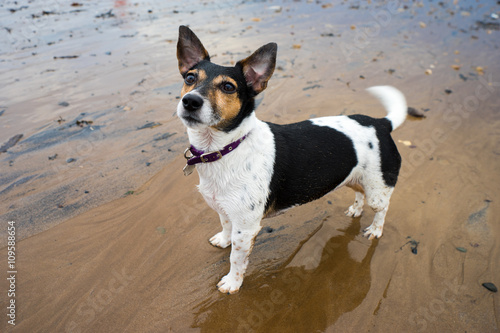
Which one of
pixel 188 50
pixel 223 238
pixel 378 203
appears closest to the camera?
pixel 188 50

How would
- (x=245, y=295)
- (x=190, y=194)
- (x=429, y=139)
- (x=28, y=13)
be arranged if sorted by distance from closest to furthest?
(x=245, y=295) → (x=190, y=194) → (x=429, y=139) → (x=28, y=13)

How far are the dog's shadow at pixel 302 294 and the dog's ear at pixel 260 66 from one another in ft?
6.42

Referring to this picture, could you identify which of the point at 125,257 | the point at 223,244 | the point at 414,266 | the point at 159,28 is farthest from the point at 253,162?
the point at 159,28

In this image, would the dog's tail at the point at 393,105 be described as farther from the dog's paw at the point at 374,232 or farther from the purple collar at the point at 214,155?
the purple collar at the point at 214,155

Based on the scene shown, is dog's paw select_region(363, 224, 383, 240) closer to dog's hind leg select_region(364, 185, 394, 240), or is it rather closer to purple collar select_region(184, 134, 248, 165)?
dog's hind leg select_region(364, 185, 394, 240)

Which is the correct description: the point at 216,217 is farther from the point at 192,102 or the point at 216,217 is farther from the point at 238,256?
the point at 192,102

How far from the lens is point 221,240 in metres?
3.44

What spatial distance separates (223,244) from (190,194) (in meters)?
0.98

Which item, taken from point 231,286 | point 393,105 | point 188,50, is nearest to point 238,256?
point 231,286

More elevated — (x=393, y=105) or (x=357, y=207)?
(x=393, y=105)

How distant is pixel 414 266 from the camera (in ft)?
10.9

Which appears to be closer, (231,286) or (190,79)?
(190,79)

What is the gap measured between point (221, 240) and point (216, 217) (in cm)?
46

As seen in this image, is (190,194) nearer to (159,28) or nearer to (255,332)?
(255,332)
